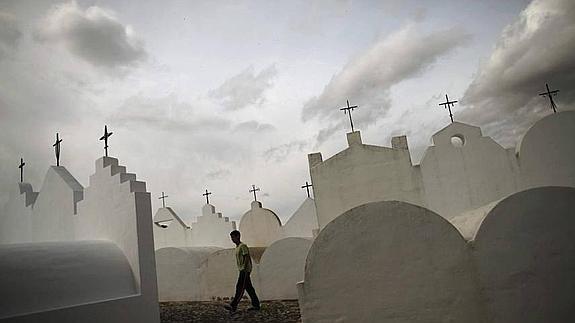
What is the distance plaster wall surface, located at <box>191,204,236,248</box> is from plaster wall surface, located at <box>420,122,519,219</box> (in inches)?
467

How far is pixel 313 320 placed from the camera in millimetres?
6520

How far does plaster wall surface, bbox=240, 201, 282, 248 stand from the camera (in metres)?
22.3

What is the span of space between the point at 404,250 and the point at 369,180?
711cm

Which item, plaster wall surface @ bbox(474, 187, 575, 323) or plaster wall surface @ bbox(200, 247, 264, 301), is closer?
plaster wall surface @ bbox(474, 187, 575, 323)

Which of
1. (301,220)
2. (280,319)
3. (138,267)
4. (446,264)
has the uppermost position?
(301,220)

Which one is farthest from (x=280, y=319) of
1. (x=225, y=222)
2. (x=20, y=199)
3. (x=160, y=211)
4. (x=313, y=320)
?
(x=160, y=211)

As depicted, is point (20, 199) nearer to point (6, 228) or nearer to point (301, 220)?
point (6, 228)

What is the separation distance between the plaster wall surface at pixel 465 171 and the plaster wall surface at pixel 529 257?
6671mm

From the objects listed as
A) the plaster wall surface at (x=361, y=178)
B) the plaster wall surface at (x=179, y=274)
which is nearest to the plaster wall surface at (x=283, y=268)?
the plaster wall surface at (x=361, y=178)

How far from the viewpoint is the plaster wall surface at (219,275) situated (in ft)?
43.7

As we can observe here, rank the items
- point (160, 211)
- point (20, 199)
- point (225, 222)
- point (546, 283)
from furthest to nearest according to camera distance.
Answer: point (160, 211) → point (225, 222) → point (20, 199) → point (546, 283)

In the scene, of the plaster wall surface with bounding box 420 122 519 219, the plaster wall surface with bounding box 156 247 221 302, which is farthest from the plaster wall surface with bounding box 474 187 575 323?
the plaster wall surface with bounding box 156 247 221 302

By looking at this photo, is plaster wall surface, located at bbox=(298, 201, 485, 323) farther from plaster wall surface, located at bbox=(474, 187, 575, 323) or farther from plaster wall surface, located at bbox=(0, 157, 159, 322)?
plaster wall surface, located at bbox=(0, 157, 159, 322)

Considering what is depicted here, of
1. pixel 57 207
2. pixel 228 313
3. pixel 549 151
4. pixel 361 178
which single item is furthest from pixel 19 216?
pixel 549 151
